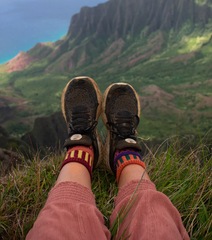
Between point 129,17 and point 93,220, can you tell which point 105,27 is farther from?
point 93,220

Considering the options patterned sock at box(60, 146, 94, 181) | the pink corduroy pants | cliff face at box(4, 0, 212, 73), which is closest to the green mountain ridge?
cliff face at box(4, 0, 212, 73)

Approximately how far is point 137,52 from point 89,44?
5124 millimetres

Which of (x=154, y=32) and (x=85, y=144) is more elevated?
(x=154, y=32)

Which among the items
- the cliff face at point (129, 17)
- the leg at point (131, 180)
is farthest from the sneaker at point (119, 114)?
the cliff face at point (129, 17)

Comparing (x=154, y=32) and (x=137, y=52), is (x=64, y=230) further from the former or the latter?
(x=154, y=32)

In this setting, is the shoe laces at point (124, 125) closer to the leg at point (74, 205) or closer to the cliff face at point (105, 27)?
the leg at point (74, 205)

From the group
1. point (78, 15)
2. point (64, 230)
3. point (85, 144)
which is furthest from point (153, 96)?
point (78, 15)

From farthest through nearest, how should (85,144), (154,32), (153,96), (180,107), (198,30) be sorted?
(154,32), (198,30), (153,96), (180,107), (85,144)

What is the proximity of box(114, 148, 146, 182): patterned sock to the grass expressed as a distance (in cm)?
10

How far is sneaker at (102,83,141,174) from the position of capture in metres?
1.25

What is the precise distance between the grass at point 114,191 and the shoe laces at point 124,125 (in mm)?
248

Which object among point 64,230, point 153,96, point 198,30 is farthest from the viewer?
point 198,30

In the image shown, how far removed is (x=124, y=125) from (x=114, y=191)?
1.91 feet

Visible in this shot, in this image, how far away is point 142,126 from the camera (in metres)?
5.53
